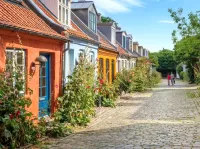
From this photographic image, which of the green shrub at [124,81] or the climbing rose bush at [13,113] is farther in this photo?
the green shrub at [124,81]

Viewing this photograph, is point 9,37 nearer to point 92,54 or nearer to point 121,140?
point 121,140

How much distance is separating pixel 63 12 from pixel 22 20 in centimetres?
492

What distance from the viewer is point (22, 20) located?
36.5ft

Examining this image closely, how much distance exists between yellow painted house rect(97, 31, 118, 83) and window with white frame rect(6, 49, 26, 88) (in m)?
9.50

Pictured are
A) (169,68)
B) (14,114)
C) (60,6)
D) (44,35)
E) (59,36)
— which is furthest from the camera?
(169,68)

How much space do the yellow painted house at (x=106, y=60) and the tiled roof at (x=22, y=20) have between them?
7.73 m

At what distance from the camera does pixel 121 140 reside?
9359 millimetres

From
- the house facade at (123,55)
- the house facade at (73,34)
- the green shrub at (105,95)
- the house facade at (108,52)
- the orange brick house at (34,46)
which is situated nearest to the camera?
the orange brick house at (34,46)

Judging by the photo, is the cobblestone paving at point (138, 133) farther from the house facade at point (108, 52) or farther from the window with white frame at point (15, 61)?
the house facade at point (108, 52)

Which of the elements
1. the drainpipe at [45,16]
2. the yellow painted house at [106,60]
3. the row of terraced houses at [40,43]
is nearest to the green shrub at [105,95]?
the yellow painted house at [106,60]

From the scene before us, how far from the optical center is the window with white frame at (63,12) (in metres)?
15.4

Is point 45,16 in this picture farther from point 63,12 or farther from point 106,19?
point 106,19

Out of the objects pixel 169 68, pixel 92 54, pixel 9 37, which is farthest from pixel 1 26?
pixel 169 68

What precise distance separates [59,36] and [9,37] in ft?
10.3
